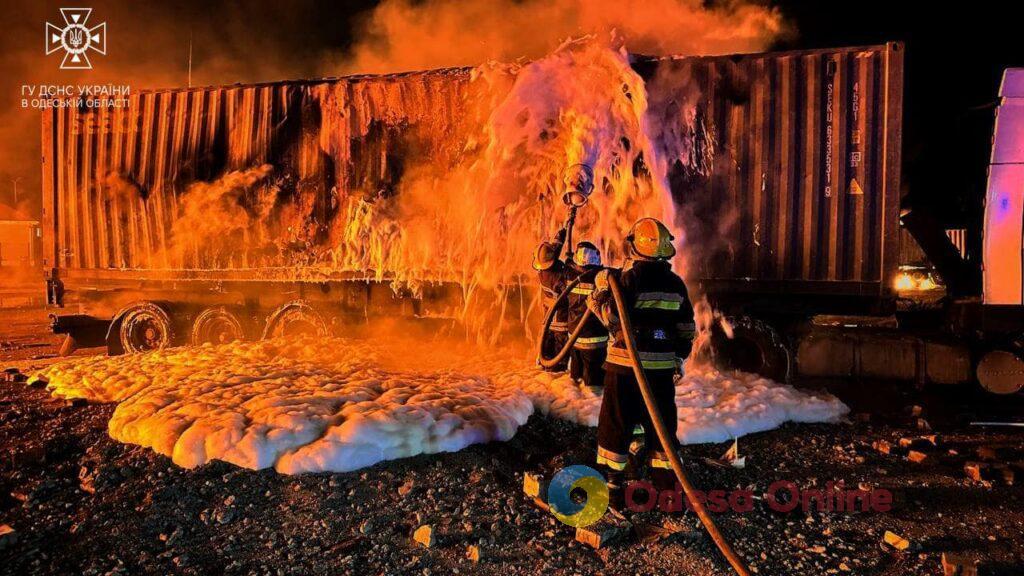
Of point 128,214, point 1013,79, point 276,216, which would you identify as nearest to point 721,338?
point 1013,79

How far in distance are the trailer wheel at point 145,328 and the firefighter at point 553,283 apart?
5.94m

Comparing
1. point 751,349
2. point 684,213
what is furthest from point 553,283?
point 751,349

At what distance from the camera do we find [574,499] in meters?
3.93

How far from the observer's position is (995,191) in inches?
225

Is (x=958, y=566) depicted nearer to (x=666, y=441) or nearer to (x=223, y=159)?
(x=666, y=441)

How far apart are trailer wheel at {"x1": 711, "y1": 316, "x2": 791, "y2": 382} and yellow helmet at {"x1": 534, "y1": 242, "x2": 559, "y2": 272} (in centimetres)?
224

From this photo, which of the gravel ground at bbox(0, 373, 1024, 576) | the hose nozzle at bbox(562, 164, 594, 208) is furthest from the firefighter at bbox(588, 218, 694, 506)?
the hose nozzle at bbox(562, 164, 594, 208)

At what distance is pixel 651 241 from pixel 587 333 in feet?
5.89

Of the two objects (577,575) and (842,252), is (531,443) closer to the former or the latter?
(577,575)

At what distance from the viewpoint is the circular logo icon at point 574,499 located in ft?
12.0

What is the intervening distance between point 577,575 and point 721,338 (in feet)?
14.3

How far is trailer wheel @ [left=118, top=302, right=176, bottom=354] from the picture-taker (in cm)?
861

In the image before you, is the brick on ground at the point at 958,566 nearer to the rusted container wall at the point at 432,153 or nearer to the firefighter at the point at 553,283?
the firefighter at the point at 553,283

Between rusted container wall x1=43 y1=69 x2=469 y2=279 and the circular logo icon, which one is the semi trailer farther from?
the circular logo icon
